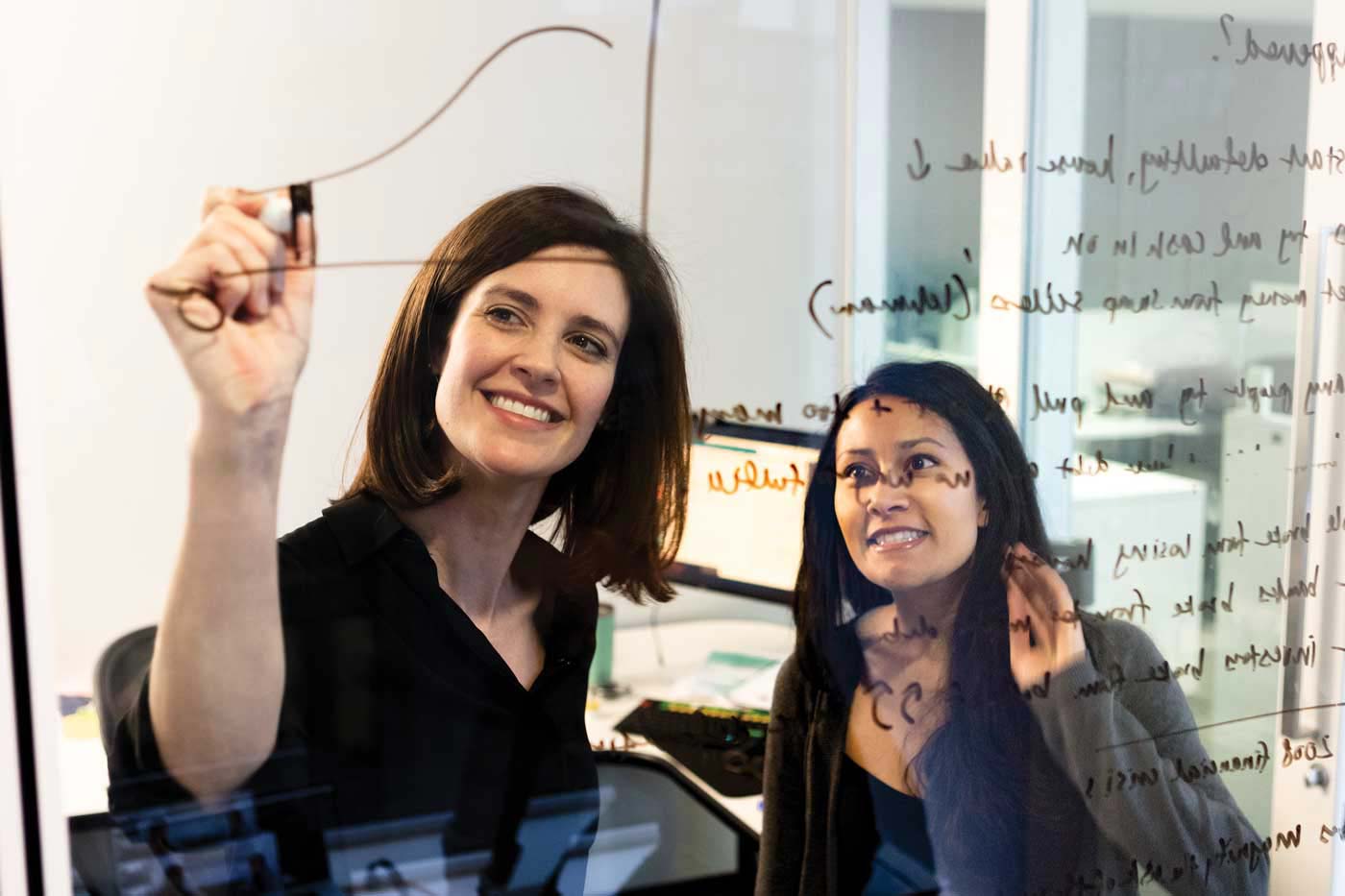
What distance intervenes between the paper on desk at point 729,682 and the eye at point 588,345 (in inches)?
9.8

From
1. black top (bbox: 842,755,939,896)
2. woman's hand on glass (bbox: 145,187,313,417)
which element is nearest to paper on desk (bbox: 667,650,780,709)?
black top (bbox: 842,755,939,896)

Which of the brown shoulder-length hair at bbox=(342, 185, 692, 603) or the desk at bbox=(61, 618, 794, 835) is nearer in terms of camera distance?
the brown shoulder-length hair at bbox=(342, 185, 692, 603)

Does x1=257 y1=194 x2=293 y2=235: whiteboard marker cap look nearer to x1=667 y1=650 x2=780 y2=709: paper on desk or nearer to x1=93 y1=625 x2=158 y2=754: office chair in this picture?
x1=93 y1=625 x2=158 y2=754: office chair

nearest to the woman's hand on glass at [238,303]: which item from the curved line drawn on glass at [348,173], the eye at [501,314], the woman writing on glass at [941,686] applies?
the curved line drawn on glass at [348,173]

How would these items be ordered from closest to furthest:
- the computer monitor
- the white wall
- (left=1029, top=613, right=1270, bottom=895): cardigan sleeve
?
the white wall → the computer monitor → (left=1029, top=613, right=1270, bottom=895): cardigan sleeve

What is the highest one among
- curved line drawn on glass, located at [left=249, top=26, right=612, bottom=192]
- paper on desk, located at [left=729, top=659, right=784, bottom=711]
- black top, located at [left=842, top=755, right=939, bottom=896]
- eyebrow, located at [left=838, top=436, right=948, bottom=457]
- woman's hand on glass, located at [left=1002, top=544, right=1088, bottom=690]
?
curved line drawn on glass, located at [left=249, top=26, right=612, bottom=192]

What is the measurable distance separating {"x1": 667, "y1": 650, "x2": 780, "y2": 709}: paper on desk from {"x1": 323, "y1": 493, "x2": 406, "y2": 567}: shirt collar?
254 mm

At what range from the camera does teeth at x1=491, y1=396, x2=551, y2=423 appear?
74cm

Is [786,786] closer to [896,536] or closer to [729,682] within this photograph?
[729,682]

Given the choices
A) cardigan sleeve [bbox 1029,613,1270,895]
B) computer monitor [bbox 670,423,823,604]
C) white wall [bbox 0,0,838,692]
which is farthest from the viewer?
cardigan sleeve [bbox 1029,613,1270,895]

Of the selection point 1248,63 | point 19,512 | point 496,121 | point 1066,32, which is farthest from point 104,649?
point 1248,63

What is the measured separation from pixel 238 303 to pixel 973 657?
0.59 m

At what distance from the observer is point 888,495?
0.85 m

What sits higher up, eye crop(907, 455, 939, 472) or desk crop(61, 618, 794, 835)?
eye crop(907, 455, 939, 472)
